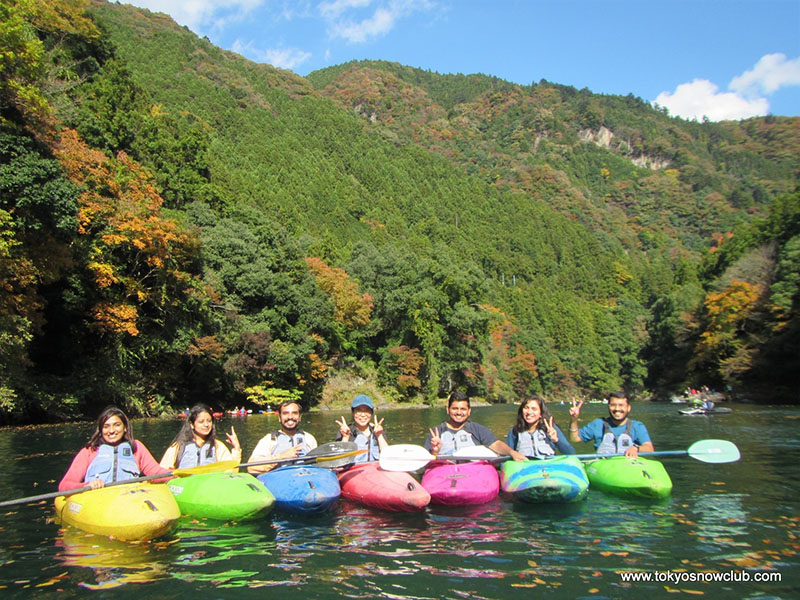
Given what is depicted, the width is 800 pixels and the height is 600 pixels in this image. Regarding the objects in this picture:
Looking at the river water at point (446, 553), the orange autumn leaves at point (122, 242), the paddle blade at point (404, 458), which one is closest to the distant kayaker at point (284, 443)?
the river water at point (446, 553)

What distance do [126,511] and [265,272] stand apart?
99.3 ft

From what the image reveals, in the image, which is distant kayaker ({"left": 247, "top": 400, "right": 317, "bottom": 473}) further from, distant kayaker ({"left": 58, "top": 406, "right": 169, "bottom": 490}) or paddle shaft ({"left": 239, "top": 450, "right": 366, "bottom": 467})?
distant kayaker ({"left": 58, "top": 406, "right": 169, "bottom": 490})

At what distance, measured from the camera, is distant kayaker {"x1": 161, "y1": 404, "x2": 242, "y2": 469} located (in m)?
7.90

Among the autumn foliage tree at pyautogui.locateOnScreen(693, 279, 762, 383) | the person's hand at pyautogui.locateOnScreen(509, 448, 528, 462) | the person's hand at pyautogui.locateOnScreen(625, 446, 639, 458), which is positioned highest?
the autumn foliage tree at pyautogui.locateOnScreen(693, 279, 762, 383)

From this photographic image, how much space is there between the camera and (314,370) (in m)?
38.2

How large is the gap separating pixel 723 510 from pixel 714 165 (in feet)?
688

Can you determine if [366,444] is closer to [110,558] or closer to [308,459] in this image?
[308,459]

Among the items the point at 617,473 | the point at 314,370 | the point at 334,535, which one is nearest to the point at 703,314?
the point at 314,370

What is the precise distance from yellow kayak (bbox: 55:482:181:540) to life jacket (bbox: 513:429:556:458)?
4581 mm

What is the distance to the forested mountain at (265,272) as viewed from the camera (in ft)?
67.6

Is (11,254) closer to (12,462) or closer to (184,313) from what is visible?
(12,462)

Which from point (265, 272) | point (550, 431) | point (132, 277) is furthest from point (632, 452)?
point (265, 272)

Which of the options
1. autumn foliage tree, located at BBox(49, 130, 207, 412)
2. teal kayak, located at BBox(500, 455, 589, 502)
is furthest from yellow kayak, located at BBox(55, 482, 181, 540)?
autumn foliage tree, located at BBox(49, 130, 207, 412)

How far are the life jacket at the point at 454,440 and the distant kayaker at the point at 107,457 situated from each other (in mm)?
4001
